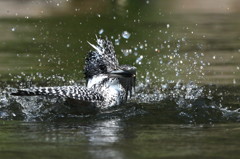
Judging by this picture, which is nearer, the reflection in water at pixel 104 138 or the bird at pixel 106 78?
the reflection in water at pixel 104 138

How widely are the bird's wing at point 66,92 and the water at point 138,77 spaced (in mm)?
207

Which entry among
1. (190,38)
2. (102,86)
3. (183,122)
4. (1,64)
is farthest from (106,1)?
(183,122)

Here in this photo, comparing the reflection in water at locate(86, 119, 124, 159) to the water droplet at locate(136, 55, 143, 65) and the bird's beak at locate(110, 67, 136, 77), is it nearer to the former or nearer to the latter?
the bird's beak at locate(110, 67, 136, 77)

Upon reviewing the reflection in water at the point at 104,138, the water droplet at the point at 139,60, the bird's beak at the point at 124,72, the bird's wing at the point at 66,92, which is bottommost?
the reflection in water at the point at 104,138

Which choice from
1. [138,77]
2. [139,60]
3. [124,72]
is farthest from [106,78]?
[139,60]

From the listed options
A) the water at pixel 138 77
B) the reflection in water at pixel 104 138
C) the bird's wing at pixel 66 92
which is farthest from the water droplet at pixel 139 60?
the reflection in water at pixel 104 138

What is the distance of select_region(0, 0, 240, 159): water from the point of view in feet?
20.6

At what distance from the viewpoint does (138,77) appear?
10422mm

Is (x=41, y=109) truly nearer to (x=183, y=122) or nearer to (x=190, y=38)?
(x=183, y=122)

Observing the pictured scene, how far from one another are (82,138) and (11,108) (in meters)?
1.95

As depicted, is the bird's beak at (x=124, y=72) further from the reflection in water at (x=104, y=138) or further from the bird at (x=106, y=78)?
the reflection in water at (x=104, y=138)

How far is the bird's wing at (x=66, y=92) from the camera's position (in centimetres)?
748

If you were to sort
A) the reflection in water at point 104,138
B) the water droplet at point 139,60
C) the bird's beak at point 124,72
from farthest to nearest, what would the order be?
the water droplet at point 139,60 < the bird's beak at point 124,72 < the reflection in water at point 104,138

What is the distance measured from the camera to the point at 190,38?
13750 millimetres
